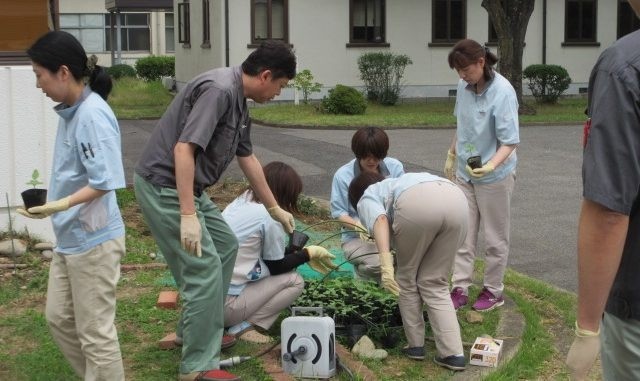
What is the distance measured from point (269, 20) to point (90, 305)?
23.5 meters


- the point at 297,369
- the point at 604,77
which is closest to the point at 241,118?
the point at 297,369

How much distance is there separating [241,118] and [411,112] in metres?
19.9

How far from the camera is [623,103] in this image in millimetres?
2320

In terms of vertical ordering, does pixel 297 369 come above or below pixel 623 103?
below

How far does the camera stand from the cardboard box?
5.18 m

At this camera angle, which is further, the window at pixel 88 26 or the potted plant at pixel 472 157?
the window at pixel 88 26

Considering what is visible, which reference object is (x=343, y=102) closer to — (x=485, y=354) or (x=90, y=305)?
(x=485, y=354)

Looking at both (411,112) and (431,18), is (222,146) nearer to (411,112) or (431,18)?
(411,112)

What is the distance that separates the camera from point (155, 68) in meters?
37.5

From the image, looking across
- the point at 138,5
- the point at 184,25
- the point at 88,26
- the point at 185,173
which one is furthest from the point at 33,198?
the point at 88,26

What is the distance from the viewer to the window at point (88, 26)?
48.7 metres

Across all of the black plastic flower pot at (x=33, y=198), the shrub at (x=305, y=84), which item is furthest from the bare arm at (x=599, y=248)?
the shrub at (x=305, y=84)

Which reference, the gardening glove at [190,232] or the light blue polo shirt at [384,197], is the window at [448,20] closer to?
the light blue polo shirt at [384,197]

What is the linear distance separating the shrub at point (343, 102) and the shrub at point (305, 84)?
1.97 metres
